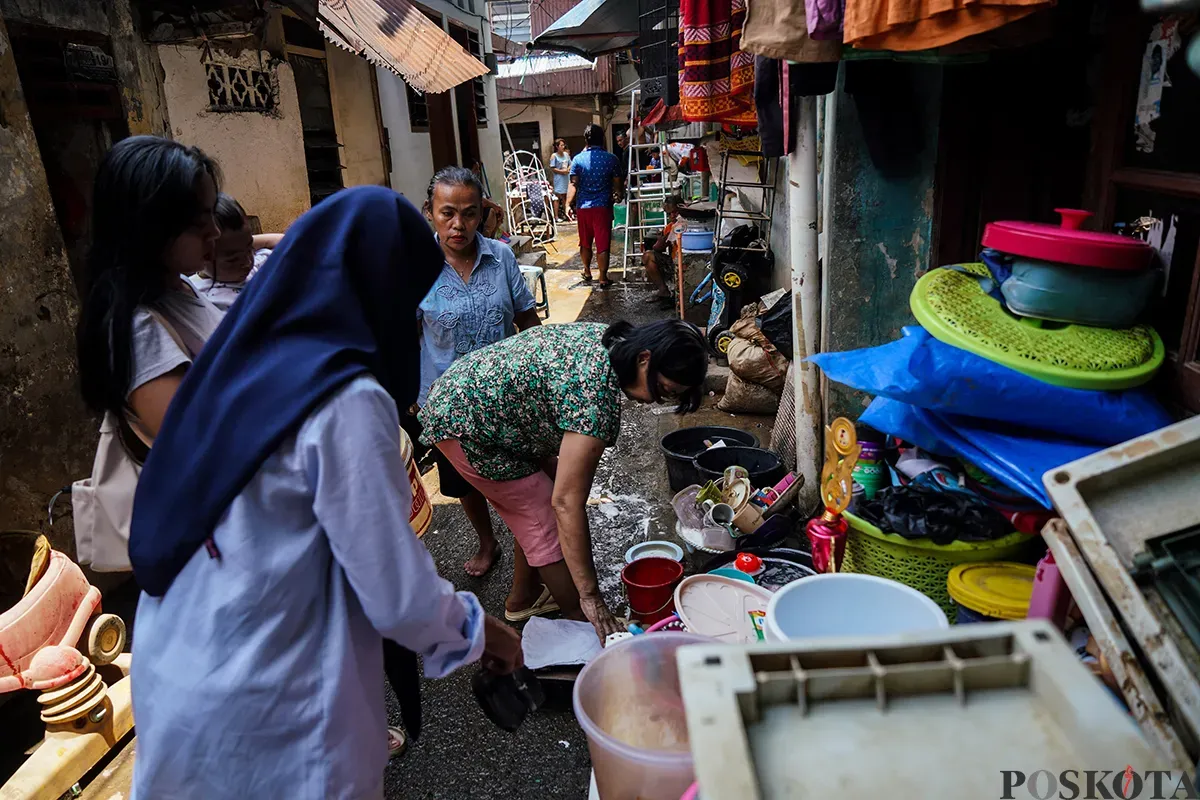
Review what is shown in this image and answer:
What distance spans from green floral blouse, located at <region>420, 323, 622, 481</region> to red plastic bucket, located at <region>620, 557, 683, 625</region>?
2.01 ft

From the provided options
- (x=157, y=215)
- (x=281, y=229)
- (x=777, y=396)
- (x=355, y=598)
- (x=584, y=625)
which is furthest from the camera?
(x=281, y=229)

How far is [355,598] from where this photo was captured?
1432 mm

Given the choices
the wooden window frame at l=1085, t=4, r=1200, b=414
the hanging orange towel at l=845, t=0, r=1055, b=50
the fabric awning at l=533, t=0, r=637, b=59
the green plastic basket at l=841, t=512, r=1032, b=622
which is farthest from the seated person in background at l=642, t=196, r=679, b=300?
the hanging orange towel at l=845, t=0, r=1055, b=50

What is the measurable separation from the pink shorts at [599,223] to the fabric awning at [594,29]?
2.41m

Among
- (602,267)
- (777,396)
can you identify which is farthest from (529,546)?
(602,267)

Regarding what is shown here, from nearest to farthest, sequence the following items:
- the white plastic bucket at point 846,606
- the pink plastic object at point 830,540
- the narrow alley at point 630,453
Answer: the narrow alley at point 630,453, the white plastic bucket at point 846,606, the pink plastic object at point 830,540

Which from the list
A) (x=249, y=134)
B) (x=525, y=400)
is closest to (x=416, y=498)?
(x=525, y=400)

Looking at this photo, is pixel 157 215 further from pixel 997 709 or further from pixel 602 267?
pixel 602 267

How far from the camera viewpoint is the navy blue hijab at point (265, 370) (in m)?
1.24

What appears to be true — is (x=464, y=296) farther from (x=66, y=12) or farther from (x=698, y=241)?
(x=698, y=241)

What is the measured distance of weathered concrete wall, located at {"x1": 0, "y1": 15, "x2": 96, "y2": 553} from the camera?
3088 millimetres

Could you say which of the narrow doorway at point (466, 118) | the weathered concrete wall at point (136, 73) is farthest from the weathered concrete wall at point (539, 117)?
the weathered concrete wall at point (136, 73)

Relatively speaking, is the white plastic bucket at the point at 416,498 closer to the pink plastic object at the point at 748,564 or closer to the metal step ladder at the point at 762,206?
the pink plastic object at the point at 748,564

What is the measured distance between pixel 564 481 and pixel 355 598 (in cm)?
114
